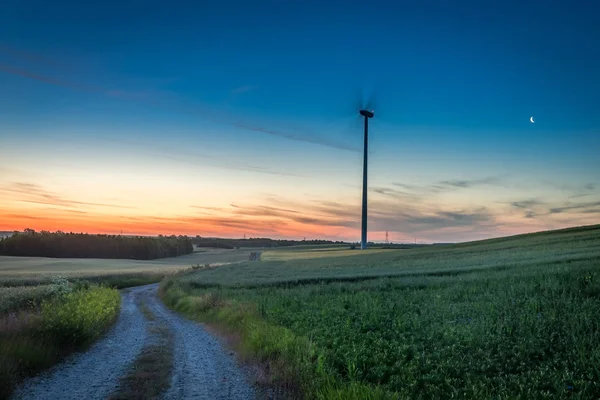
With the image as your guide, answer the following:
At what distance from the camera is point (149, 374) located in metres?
12.3

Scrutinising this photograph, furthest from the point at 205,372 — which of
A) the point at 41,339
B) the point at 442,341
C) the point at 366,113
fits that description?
the point at 366,113

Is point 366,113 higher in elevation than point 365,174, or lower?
higher

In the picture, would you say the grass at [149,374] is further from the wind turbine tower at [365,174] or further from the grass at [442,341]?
the wind turbine tower at [365,174]

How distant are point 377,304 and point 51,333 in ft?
41.0

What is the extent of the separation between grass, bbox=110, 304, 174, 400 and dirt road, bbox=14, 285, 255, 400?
19 centimetres

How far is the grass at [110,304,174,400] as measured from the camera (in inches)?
414

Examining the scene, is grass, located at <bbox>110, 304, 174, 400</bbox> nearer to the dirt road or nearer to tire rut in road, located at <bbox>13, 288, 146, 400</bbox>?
the dirt road

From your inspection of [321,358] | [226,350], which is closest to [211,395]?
[321,358]

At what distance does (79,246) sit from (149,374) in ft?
426

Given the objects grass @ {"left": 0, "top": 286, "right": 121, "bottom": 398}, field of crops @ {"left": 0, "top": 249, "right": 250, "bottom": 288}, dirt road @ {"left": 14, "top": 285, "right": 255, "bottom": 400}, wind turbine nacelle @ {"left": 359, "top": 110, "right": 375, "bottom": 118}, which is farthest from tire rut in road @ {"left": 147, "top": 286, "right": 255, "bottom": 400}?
wind turbine nacelle @ {"left": 359, "top": 110, "right": 375, "bottom": 118}

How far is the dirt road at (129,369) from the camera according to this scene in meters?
10.6

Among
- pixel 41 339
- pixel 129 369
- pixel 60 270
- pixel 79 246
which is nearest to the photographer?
pixel 129 369

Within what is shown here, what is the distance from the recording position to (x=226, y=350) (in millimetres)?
15844

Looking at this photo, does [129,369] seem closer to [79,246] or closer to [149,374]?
[149,374]
